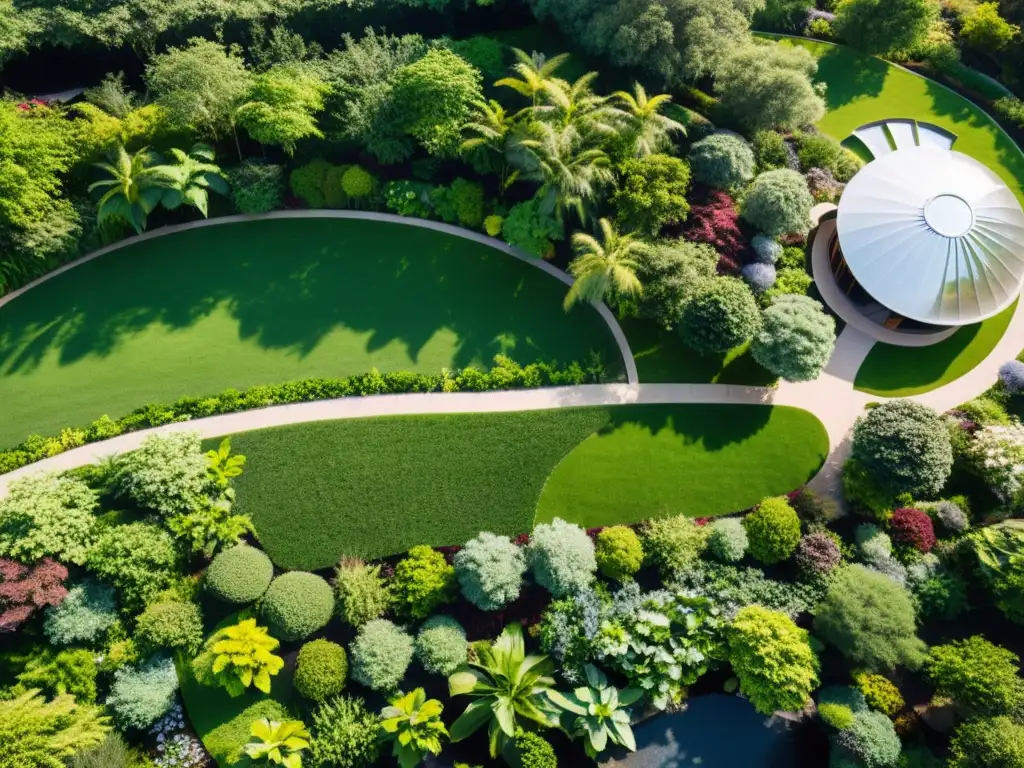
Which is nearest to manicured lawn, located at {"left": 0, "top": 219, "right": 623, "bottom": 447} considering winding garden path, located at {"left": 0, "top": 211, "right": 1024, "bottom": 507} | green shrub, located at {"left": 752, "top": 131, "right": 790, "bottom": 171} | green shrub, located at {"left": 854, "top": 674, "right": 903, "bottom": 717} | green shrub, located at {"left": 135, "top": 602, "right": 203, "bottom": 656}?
winding garden path, located at {"left": 0, "top": 211, "right": 1024, "bottom": 507}

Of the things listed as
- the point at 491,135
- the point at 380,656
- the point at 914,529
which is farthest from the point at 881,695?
the point at 491,135

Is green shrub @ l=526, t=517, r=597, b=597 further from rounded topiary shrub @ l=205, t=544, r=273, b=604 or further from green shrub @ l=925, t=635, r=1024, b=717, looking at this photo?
green shrub @ l=925, t=635, r=1024, b=717

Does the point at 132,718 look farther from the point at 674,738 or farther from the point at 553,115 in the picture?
the point at 553,115

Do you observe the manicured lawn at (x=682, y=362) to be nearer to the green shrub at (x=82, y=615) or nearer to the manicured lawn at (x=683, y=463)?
the manicured lawn at (x=683, y=463)

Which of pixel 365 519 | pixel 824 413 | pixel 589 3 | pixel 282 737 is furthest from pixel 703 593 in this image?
pixel 589 3

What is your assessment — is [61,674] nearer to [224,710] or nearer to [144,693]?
[144,693]

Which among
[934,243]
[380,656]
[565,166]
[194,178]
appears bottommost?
[380,656]
